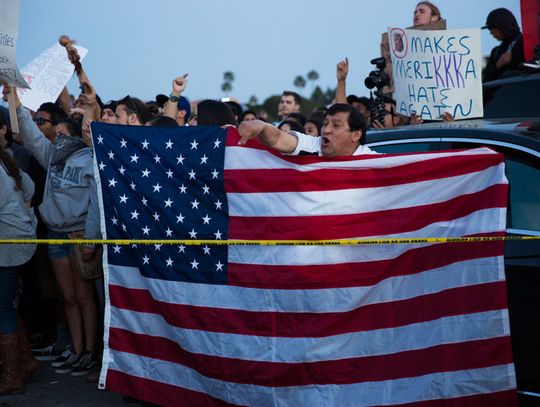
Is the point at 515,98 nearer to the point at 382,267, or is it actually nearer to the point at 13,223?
the point at 382,267

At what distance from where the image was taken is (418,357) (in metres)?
5.09

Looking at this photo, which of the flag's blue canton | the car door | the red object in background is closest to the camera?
the car door

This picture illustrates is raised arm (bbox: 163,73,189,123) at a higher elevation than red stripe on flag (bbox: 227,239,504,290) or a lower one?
higher

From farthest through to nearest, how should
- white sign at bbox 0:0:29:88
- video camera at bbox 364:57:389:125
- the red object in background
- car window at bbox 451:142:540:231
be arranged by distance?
video camera at bbox 364:57:389:125, the red object in background, white sign at bbox 0:0:29:88, car window at bbox 451:142:540:231

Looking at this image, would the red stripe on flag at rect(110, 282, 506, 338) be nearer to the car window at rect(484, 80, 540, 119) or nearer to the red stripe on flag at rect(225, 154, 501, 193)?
the red stripe on flag at rect(225, 154, 501, 193)

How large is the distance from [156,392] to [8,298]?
1729mm

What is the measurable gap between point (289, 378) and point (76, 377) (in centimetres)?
274

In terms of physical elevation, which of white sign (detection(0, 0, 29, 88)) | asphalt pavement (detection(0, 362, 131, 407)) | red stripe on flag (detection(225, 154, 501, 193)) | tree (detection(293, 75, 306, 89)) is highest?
tree (detection(293, 75, 306, 89))

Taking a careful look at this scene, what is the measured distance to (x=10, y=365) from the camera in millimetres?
6676

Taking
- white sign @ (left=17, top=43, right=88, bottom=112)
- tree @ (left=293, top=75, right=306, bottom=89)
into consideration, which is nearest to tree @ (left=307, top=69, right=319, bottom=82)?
tree @ (left=293, top=75, right=306, bottom=89)

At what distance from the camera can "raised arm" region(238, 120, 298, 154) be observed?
16.5 ft

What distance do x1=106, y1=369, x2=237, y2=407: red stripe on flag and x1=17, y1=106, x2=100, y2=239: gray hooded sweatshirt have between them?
162cm

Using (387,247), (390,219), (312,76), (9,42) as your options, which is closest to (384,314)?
(387,247)

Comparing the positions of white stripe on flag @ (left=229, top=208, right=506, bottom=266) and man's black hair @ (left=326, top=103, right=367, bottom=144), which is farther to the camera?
man's black hair @ (left=326, top=103, right=367, bottom=144)
